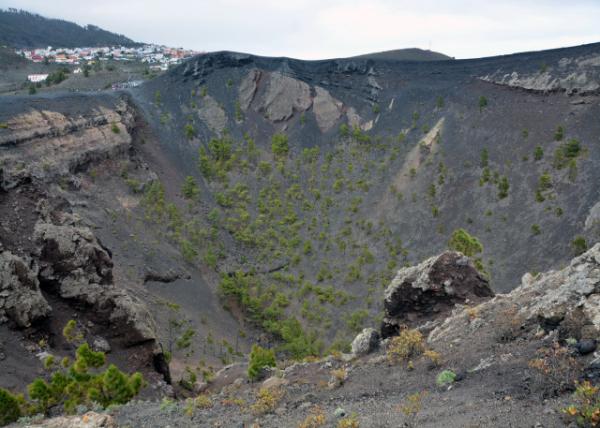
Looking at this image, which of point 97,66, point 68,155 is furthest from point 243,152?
point 97,66

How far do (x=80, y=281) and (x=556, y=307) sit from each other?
702 inches

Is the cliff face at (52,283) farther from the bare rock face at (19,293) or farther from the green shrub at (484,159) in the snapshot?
the green shrub at (484,159)

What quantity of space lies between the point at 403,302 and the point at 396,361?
5.45 meters

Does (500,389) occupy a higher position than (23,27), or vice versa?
(23,27)

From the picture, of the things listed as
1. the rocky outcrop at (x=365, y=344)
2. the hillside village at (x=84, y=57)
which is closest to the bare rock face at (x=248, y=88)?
the rocky outcrop at (x=365, y=344)

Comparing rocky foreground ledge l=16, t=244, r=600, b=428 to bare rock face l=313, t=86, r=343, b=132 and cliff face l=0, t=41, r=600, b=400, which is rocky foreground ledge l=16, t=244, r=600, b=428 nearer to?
cliff face l=0, t=41, r=600, b=400

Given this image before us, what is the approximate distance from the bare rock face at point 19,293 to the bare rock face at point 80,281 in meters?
1.26

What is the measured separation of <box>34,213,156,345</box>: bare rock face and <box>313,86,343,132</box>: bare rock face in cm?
3159

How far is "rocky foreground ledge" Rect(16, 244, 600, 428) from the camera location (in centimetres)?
889

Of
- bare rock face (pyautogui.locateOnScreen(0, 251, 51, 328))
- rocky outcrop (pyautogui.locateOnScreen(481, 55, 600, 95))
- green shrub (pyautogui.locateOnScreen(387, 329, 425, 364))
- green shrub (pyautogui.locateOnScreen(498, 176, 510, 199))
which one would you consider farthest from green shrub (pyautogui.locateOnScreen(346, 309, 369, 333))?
rocky outcrop (pyautogui.locateOnScreen(481, 55, 600, 95))

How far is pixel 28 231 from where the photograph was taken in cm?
2064

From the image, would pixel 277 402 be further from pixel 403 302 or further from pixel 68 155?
pixel 68 155

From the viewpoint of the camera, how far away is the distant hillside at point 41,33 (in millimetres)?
143087

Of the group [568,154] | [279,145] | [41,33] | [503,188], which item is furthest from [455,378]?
[41,33]
